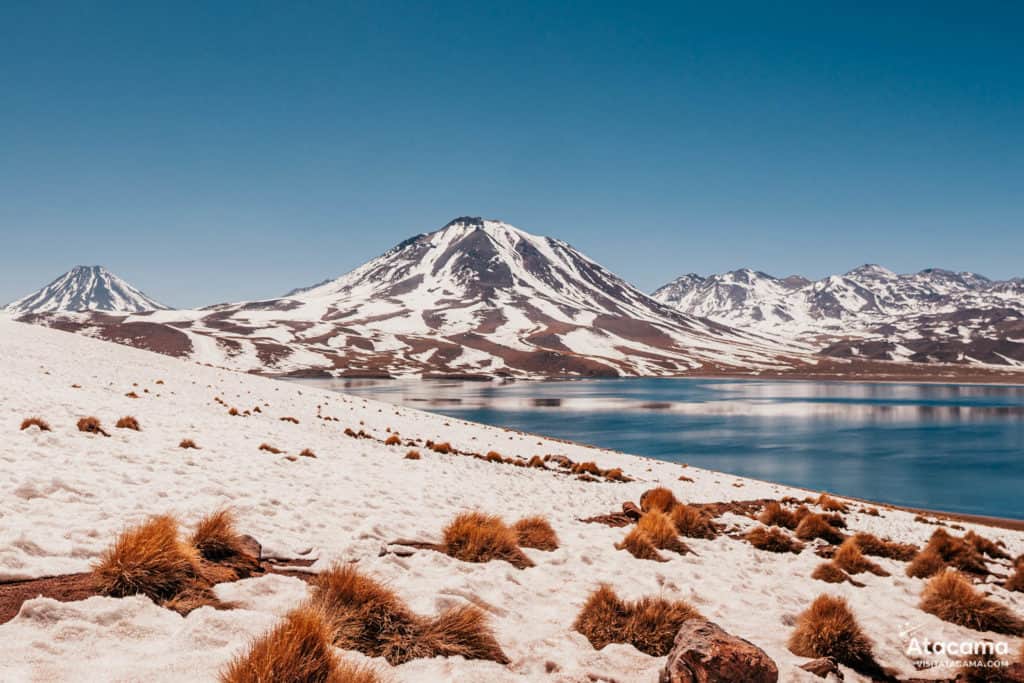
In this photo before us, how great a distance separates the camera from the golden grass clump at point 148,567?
6117 mm

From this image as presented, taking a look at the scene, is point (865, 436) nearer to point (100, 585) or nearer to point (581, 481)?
point (581, 481)

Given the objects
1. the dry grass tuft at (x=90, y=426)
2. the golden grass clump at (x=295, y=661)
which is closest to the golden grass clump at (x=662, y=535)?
the golden grass clump at (x=295, y=661)

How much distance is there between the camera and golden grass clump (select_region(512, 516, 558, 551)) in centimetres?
1119

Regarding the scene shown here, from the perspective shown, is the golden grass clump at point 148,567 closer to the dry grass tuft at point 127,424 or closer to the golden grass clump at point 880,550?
the dry grass tuft at point 127,424

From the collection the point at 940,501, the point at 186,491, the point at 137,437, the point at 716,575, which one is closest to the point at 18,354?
the point at 137,437

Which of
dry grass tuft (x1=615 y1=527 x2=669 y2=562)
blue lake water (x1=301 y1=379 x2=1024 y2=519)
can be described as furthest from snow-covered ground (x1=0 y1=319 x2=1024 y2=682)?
blue lake water (x1=301 y1=379 x2=1024 y2=519)

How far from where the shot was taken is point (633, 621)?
7.32m

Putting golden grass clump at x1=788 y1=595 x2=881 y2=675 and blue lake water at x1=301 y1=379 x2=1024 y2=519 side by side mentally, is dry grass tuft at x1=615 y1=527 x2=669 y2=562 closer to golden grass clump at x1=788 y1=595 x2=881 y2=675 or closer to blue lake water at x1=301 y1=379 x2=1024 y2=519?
golden grass clump at x1=788 y1=595 x2=881 y2=675

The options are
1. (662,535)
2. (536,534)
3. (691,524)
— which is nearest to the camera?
(536,534)

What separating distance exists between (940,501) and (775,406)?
A: 73247 millimetres

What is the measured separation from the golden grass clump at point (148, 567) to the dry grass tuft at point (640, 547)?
8.06m

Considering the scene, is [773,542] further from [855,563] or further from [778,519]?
[778,519]

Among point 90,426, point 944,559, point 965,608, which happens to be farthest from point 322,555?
point 944,559

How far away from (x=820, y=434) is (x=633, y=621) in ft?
250
